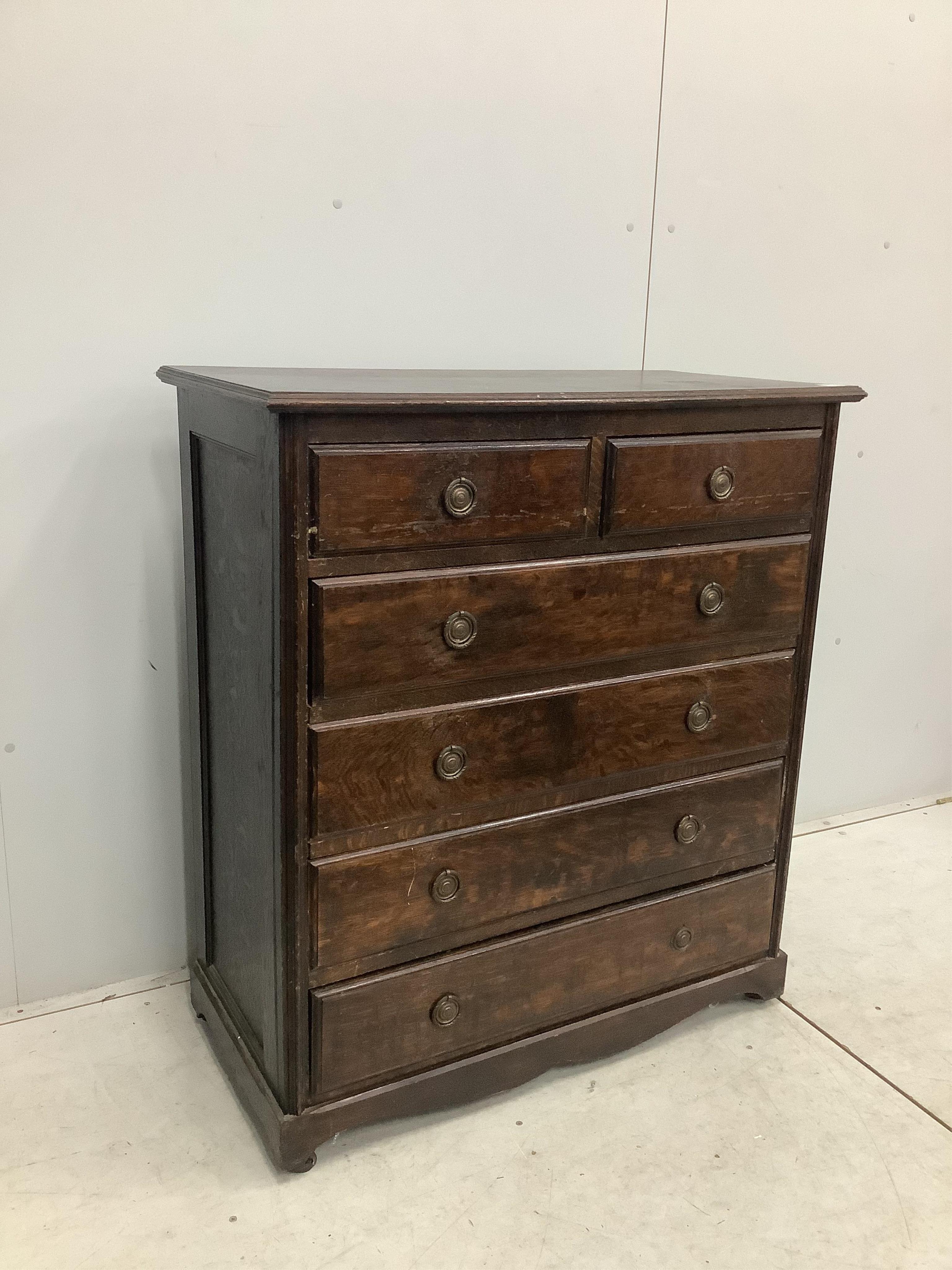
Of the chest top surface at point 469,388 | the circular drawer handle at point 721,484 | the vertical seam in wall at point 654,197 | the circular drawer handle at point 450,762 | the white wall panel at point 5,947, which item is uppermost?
the vertical seam in wall at point 654,197

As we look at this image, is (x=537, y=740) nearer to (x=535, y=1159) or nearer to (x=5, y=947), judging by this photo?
(x=535, y=1159)

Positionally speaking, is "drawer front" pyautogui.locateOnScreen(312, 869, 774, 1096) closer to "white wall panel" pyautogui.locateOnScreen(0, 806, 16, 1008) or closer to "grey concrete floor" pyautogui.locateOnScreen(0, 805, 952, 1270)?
"grey concrete floor" pyautogui.locateOnScreen(0, 805, 952, 1270)

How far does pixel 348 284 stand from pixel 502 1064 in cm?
142

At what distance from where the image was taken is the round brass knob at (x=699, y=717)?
188 centimetres

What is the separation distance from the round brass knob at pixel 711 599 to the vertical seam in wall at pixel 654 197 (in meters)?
0.77

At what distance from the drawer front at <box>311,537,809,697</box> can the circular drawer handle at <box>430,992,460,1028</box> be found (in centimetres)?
54

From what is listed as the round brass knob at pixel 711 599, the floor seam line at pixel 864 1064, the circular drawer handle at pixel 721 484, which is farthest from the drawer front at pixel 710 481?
the floor seam line at pixel 864 1064

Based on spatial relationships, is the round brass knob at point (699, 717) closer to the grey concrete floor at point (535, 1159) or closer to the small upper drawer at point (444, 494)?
the small upper drawer at point (444, 494)

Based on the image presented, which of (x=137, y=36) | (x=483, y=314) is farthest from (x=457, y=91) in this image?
(x=137, y=36)

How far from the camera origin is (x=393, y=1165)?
176 centimetres

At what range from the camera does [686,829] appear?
76.9 inches

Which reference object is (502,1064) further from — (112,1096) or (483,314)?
(483,314)

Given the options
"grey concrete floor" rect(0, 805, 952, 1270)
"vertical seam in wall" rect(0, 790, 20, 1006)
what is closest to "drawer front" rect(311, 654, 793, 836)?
"grey concrete floor" rect(0, 805, 952, 1270)

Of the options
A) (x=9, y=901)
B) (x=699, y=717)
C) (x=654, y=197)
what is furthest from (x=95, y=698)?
(x=654, y=197)
